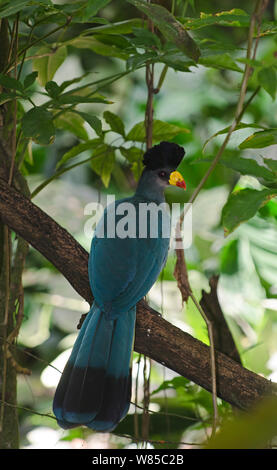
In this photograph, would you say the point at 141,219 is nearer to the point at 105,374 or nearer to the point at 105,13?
the point at 105,374

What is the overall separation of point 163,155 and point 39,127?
484mm

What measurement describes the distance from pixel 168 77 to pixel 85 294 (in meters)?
2.21

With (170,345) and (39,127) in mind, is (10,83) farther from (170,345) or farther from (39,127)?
(170,345)

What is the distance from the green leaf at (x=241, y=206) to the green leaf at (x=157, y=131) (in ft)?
1.73

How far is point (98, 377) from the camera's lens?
1167mm

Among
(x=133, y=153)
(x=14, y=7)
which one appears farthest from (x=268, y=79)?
(x=133, y=153)

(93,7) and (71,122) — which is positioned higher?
(71,122)

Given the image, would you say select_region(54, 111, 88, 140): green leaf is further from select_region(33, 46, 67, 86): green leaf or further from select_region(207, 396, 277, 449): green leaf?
select_region(207, 396, 277, 449): green leaf

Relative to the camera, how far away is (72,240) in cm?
127

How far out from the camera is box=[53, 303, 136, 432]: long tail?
1.11 metres

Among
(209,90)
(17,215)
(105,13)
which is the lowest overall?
(17,215)

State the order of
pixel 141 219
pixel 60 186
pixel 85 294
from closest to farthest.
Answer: pixel 85 294 → pixel 141 219 → pixel 60 186

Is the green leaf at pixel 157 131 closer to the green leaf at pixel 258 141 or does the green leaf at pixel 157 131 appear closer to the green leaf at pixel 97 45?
the green leaf at pixel 97 45
